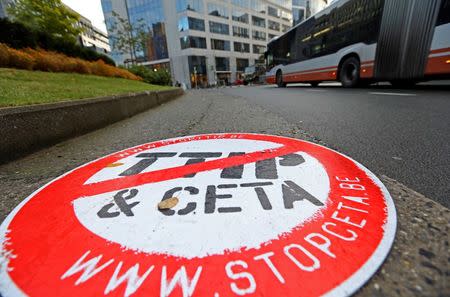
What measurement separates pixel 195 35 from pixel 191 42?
1.69m

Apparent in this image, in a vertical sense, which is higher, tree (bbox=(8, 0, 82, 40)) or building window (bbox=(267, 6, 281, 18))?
building window (bbox=(267, 6, 281, 18))

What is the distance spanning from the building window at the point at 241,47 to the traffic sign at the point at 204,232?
52.8 metres

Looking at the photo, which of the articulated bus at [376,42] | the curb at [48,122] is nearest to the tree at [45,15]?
the curb at [48,122]

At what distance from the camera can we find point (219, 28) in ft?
149

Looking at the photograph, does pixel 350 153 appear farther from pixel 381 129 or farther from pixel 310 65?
pixel 310 65

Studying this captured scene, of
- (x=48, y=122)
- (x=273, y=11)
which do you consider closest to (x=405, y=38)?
(x=48, y=122)

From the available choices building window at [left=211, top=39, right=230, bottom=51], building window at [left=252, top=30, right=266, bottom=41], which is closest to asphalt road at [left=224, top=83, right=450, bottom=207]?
building window at [left=211, top=39, right=230, bottom=51]

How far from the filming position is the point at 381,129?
260 centimetres

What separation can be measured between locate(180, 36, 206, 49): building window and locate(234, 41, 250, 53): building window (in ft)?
29.3

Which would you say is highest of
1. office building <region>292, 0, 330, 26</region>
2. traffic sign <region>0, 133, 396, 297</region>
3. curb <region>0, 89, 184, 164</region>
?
office building <region>292, 0, 330, 26</region>

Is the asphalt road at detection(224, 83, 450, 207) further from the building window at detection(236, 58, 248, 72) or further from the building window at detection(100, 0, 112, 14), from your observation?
the building window at detection(100, 0, 112, 14)

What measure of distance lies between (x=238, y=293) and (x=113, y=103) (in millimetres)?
4334

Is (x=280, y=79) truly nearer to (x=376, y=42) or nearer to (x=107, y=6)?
(x=376, y=42)

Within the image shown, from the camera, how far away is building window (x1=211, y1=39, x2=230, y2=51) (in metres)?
45.1
